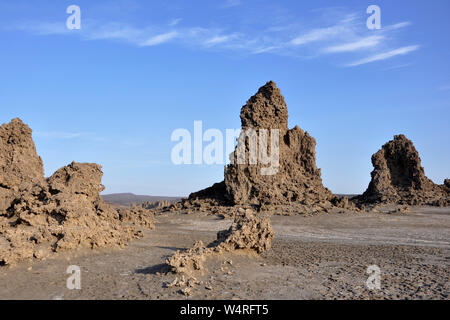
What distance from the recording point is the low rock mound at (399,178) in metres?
24.6

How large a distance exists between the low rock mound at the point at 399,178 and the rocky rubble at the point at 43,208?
18819 mm

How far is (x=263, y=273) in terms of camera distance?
720 cm

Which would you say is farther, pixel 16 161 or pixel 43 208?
pixel 16 161

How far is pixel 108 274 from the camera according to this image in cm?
720

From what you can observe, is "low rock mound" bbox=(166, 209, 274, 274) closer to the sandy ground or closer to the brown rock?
the sandy ground

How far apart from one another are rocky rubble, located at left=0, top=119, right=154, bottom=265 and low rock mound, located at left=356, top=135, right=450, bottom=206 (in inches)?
741

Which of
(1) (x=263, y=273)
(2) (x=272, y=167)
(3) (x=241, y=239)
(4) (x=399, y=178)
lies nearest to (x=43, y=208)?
(3) (x=241, y=239)

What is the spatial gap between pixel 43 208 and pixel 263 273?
19.1 ft

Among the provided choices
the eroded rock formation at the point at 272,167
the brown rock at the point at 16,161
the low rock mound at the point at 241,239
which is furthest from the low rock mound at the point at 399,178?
the brown rock at the point at 16,161

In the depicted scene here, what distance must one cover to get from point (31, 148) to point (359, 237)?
1203 cm

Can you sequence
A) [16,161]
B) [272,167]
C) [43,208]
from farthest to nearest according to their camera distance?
[272,167] < [16,161] < [43,208]

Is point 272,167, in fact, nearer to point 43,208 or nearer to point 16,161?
point 16,161
